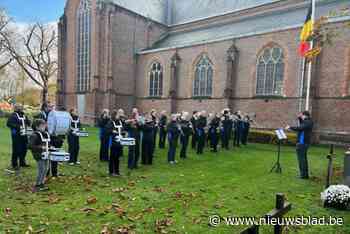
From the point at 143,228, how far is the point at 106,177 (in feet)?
11.6

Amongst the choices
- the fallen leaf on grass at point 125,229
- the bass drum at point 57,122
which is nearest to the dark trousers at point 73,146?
the bass drum at point 57,122

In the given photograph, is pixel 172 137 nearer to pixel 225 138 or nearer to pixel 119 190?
pixel 119 190

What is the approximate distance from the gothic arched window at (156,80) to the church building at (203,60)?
11cm

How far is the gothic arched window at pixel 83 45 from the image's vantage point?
92.8 ft

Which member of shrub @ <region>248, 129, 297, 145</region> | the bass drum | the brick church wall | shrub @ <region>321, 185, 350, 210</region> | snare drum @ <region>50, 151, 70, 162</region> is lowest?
shrub @ <region>248, 129, 297, 145</region>

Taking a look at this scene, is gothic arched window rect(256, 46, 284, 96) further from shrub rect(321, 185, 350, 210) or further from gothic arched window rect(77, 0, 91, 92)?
gothic arched window rect(77, 0, 91, 92)

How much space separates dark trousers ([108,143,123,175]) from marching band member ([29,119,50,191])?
1901mm

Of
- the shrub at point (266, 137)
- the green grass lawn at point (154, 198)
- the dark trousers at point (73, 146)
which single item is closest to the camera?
the green grass lawn at point (154, 198)

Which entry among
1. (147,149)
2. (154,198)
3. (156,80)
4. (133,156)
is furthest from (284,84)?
(154,198)

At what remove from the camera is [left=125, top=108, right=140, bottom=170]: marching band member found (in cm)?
842

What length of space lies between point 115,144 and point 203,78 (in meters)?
17.8

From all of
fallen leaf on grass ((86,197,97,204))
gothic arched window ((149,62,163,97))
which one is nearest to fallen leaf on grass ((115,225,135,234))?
fallen leaf on grass ((86,197,97,204))

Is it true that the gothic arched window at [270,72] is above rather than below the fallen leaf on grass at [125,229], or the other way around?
above

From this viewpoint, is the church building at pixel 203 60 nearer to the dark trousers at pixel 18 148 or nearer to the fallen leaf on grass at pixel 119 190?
the fallen leaf on grass at pixel 119 190
